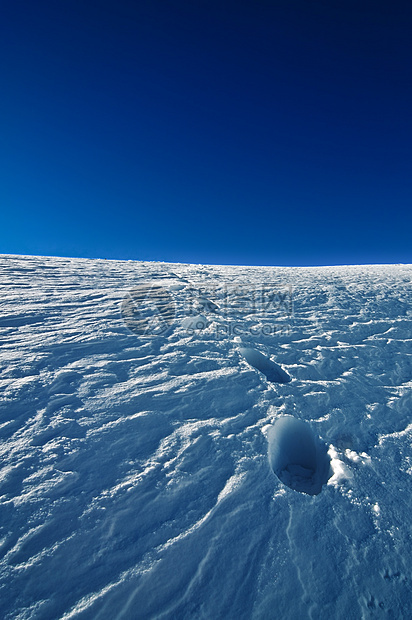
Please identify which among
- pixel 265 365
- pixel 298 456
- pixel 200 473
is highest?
pixel 265 365

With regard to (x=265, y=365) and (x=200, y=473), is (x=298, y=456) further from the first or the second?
(x=265, y=365)

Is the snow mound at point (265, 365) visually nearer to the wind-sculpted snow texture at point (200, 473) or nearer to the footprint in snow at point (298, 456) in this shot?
the wind-sculpted snow texture at point (200, 473)

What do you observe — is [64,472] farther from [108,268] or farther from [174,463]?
[108,268]

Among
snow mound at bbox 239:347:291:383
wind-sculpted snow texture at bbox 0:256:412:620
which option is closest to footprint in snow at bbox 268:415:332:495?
wind-sculpted snow texture at bbox 0:256:412:620

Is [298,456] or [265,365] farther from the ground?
[265,365]

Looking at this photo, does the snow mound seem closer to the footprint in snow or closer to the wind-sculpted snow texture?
the wind-sculpted snow texture

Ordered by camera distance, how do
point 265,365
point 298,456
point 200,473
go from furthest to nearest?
point 265,365, point 298,456, point 200,473

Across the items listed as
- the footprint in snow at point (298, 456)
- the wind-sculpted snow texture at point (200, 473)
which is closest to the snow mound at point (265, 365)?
the wind-sculpted snow texture at point (200, 473)

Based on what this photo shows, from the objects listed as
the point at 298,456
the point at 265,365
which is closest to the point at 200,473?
the point at 298,456

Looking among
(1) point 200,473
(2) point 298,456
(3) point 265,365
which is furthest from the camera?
(3) point 265,365
